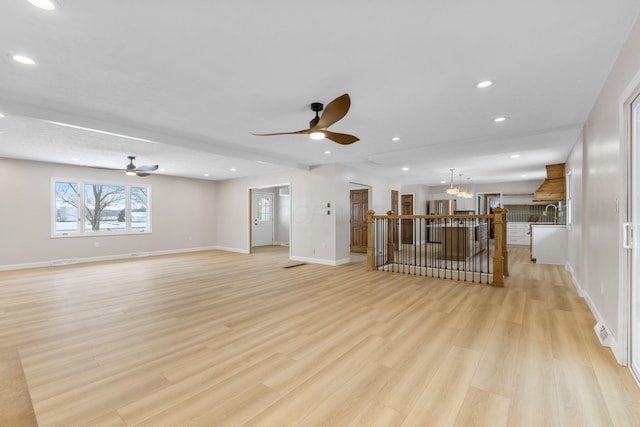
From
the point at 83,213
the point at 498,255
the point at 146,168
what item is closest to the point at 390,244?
the point at 498,255

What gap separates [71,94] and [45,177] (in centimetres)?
546

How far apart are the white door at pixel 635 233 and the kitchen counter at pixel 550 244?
17.0ft

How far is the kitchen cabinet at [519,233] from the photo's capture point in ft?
32.9

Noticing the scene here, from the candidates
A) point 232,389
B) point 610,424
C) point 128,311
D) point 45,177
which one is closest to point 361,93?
point 232,389

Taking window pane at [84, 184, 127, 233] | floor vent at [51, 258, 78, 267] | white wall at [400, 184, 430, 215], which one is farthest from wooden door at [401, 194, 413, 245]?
floor vent at [51, 258, 78, 267]

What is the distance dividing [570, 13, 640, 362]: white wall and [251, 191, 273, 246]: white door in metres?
9.10

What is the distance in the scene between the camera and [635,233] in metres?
2.04

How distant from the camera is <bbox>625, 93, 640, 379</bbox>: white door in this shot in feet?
6.70

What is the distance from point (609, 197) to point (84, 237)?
9.95m

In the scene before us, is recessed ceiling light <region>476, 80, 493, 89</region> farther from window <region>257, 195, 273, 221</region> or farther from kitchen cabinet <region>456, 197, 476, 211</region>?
kitchen cabinet <region>456, 197, 476, 211</region>

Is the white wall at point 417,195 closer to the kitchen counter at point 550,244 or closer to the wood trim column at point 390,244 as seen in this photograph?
the kitchen counter at point 550,244

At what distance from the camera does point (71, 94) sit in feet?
9.71

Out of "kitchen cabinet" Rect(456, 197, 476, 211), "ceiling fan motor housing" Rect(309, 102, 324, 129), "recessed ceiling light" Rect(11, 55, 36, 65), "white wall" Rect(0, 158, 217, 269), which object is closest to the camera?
"recessed ceiling light" Rect(11, 55, 36, 65)

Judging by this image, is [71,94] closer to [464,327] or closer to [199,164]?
[199,164]
